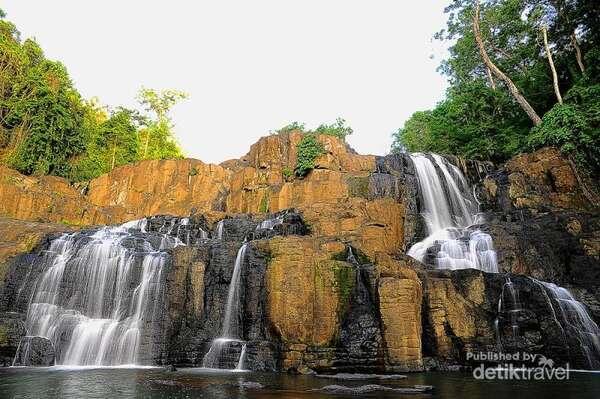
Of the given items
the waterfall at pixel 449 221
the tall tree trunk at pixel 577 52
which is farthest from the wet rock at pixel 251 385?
the tall tree trunk at pixel 577 52

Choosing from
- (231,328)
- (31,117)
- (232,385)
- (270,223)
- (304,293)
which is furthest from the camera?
(31,117)

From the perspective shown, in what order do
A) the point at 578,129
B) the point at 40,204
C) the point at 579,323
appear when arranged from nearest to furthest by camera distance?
the point at 579,323 → the point at 578,129 → the point at 40,204

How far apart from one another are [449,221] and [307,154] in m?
10.8

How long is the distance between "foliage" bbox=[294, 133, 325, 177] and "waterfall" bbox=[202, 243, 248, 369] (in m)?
15.1

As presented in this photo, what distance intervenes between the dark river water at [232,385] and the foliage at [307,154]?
2002 centimetres

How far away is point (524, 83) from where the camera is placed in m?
36.3

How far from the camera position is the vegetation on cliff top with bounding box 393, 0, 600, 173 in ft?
92.0

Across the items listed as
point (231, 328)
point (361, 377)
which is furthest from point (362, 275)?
point (231, 328)

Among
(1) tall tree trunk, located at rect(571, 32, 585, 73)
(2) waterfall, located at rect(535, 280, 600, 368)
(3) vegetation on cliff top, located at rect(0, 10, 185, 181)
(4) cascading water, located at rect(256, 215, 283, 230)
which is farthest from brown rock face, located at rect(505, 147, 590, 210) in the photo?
(3) vegetation on cliff top, located at rect(0, 10, 185, 181)

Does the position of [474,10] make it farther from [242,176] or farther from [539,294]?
[539,294]

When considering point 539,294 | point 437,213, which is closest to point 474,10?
point 437,213

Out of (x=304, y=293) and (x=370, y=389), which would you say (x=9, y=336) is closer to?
(x=304, y=293)

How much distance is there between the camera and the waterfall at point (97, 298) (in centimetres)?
1631

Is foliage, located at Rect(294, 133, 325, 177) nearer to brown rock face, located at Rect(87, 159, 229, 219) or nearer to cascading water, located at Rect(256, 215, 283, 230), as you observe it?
brown rock face, located at Rect(87, 159, 229, 219)
